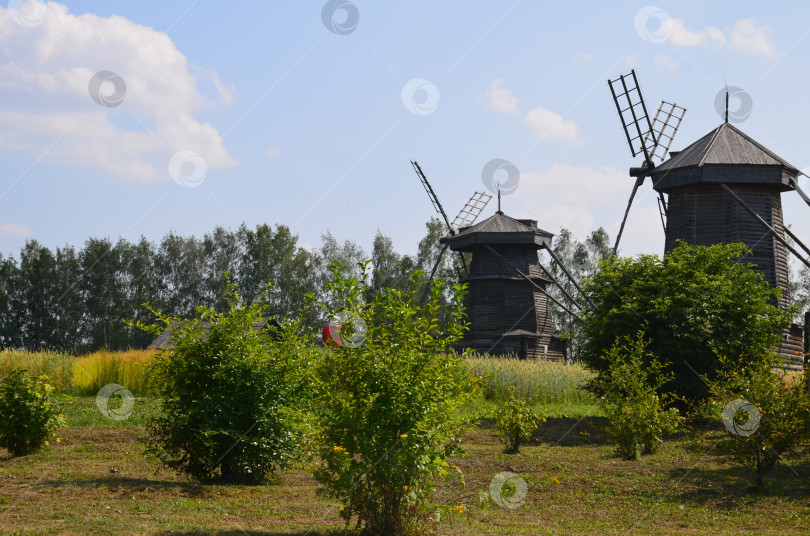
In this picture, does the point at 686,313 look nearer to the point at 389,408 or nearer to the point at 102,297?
the point at 389,408

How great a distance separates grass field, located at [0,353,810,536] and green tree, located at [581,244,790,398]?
2679 millimetres

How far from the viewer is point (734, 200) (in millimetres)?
29031

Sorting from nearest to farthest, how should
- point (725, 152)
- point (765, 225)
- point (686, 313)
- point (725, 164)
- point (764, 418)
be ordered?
point (764, 418) < point (686, 313) < point (765, 225) < point (725, 164) < point (725, 152)

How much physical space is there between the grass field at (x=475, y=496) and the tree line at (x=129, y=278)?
48794 millimetres

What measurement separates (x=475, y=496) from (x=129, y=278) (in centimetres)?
6474

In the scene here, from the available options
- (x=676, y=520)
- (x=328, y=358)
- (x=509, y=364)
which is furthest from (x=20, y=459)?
(x=509, y=364)

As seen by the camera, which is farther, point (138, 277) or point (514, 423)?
point (138, 277)

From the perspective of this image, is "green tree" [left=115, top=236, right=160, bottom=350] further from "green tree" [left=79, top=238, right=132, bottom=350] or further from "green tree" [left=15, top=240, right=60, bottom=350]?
"green tree" [left=15, top=240, right=60, bottom=350]

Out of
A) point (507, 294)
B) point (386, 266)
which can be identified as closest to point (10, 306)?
point (386, 266)

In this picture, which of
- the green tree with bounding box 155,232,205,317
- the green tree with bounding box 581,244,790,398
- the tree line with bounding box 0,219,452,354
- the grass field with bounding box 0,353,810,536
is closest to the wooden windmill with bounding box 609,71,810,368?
the green tree with bounding box 581,244,790,398

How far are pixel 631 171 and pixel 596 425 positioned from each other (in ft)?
59.7

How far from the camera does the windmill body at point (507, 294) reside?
39.1 m

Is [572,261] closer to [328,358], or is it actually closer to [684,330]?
[684,330]

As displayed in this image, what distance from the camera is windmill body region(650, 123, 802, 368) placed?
2884cm
